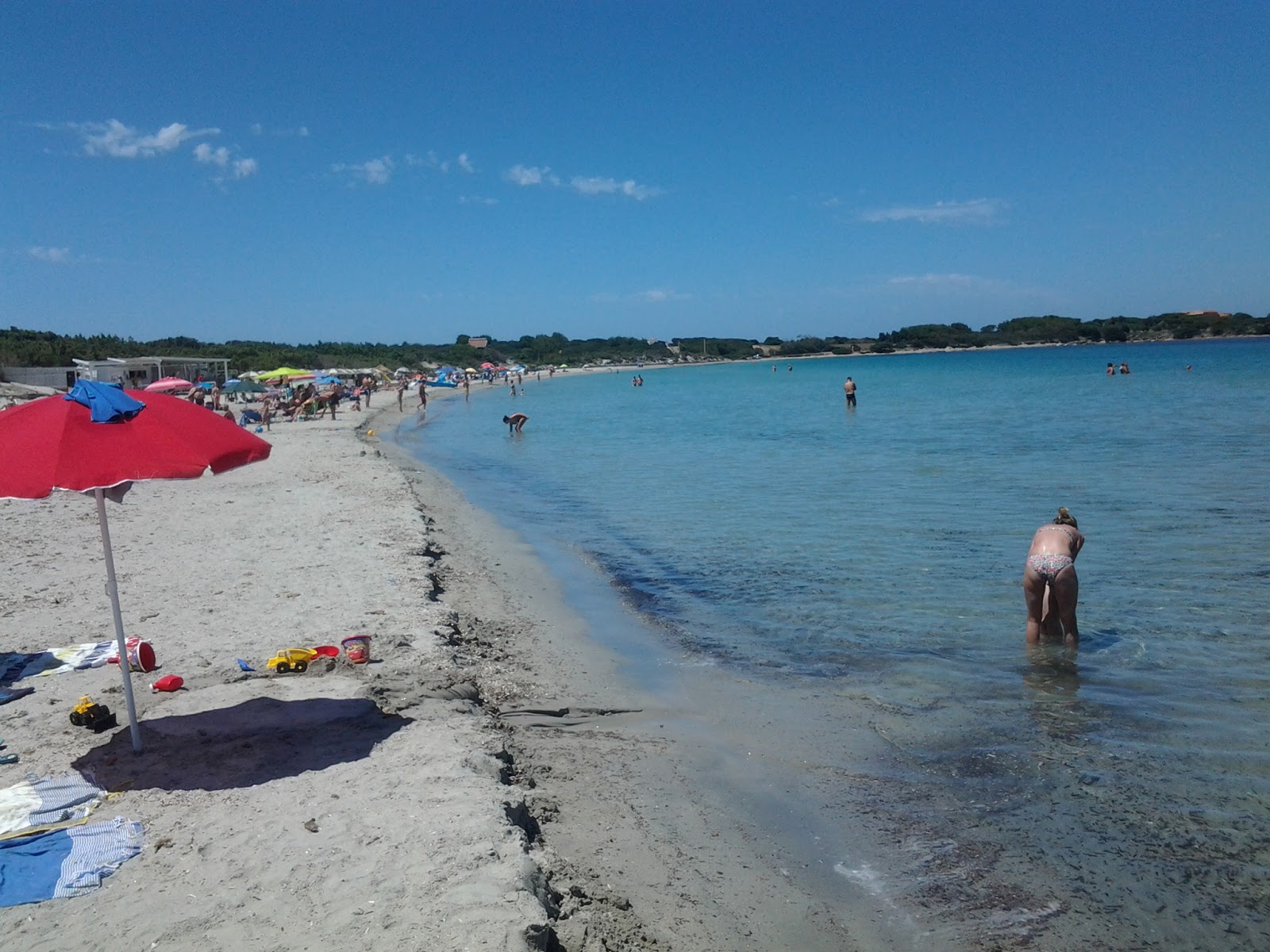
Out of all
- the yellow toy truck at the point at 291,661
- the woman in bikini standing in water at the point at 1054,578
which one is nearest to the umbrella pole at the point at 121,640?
the yellow toy truck at the point at 291,661

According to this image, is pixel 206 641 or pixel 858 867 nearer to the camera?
pixel 858 867

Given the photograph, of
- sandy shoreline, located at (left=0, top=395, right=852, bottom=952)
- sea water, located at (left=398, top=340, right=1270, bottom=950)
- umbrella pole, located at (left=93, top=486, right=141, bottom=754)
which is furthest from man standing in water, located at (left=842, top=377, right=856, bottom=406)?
umbrella pole, located at (left=93, top=486, right=141, bottom=754)

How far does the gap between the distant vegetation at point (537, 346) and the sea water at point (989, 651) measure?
45.3m

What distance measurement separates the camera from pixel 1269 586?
925 centimetres

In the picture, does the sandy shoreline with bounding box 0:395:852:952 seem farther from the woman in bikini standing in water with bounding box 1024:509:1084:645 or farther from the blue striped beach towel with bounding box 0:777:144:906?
the woman in bikini standing in water with bounding box 1024:509:1084:645

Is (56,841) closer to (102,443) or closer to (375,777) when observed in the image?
(375,777)

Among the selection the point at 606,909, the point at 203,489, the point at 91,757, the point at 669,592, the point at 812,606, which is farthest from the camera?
the point at 203,489

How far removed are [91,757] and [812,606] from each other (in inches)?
253

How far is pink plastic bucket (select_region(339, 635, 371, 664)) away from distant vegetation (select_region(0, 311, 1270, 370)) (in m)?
48.5

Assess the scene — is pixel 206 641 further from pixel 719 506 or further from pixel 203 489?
pixel 719 506

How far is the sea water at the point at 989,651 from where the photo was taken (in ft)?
14.1

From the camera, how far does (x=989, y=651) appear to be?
7469mm

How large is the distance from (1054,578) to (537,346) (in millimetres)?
169894

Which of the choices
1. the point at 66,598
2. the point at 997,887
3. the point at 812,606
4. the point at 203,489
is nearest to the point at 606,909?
the point at 997,887
